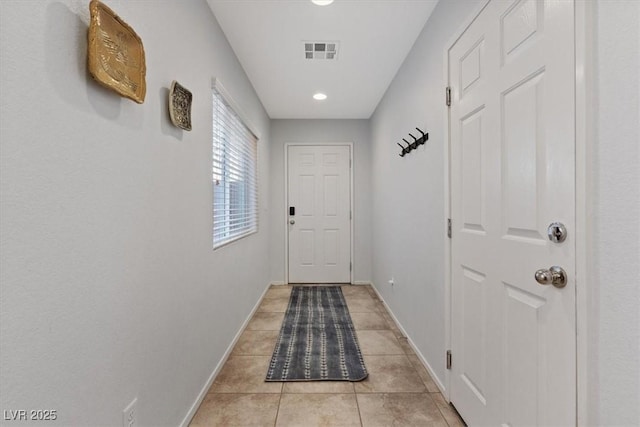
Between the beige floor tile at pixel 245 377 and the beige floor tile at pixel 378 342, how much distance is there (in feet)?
2.61

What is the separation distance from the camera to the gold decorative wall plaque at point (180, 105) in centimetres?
142

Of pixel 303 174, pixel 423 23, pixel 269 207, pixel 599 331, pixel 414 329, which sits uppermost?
pixel 423 23

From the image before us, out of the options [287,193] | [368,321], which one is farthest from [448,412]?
[287,193]

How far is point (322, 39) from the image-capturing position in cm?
239

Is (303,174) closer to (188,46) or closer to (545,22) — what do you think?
(188,46)

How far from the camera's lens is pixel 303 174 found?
459cm

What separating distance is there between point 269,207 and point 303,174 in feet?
2.34

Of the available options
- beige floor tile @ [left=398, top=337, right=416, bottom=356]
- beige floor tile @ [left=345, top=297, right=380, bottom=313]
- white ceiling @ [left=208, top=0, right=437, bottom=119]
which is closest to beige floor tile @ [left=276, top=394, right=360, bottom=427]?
beige floor tile @ [left=398, top=337, right=416, bottom=356]

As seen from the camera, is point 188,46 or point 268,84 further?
point 268,84

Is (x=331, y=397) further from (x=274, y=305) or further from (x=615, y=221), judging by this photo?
(x=274, y=305)

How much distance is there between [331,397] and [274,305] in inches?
74.1

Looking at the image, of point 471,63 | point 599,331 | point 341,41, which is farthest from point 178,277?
point 341,41

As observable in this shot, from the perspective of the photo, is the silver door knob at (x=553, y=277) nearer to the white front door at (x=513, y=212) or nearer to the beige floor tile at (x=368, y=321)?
the white front door at (x=513, y=212)

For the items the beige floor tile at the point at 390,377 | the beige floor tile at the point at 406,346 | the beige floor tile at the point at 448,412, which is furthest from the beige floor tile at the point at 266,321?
the beige floor tile at the point at 448,412
